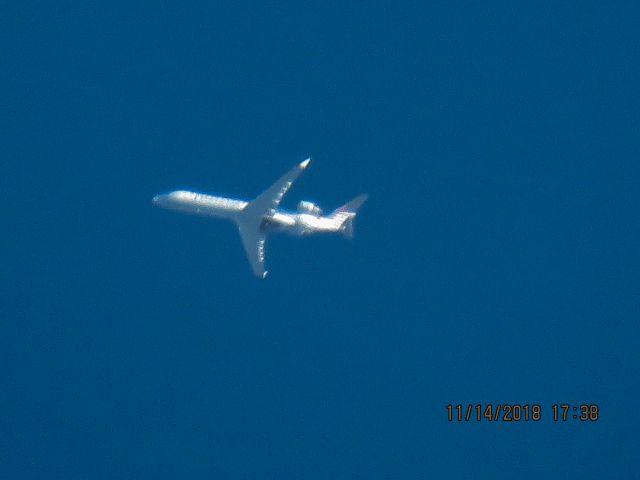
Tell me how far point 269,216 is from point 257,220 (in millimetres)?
798

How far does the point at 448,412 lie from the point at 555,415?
26.6 feet

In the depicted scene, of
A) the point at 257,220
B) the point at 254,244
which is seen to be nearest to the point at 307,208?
the point at 257,220

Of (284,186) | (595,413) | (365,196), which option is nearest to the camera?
→ (284,186)

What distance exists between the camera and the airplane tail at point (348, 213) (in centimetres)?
4553

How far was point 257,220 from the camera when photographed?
44.0 meters

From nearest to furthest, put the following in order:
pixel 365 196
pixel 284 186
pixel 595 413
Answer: pixel 284 186, pixel 365 196, pixel 595 413

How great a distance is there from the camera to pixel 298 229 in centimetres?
4391

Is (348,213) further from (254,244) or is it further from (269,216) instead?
(254,244)

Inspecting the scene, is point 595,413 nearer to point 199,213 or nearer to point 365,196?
point 365,196

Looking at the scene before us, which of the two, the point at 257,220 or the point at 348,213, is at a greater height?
the point at 348,213

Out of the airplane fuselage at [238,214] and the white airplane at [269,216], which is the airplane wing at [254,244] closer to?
the white airplane at [269,216]

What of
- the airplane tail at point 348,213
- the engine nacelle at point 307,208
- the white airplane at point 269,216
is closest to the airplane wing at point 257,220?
the white airplane at point 269,216

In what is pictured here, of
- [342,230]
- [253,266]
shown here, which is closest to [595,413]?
[342,230]

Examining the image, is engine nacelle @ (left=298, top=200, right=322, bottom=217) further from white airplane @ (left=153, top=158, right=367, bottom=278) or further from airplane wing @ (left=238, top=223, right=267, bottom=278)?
airplane wing @ (left=238, top=223, right=267, bottom=278)
